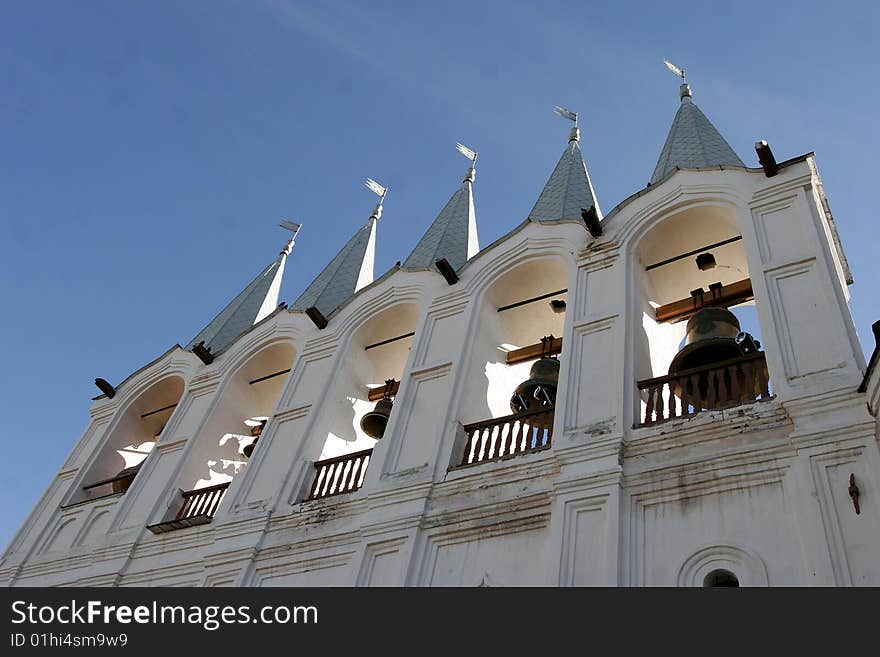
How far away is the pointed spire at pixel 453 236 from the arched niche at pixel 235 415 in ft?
9.12

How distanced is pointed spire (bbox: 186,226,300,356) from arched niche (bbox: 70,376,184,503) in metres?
0.96

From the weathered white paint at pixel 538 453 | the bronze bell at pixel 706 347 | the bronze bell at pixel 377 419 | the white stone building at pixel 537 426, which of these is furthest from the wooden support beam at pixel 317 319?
the bronze bell at pixel 706 347

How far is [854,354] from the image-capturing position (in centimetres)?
902

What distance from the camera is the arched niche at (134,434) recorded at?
15320 millimetres

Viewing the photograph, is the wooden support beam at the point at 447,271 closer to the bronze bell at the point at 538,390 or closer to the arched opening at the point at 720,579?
the bronze bell at the point at 538,390

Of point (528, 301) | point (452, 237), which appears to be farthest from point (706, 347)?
point (452, 237)

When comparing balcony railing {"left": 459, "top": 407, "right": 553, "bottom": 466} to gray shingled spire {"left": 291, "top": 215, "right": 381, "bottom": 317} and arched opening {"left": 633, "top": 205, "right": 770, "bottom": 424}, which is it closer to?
arched opening {"left": 633, "top": 205, "right": 770, "bottom": 424}

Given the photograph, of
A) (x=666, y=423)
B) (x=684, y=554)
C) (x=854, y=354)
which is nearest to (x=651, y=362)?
(x=666, y=423)

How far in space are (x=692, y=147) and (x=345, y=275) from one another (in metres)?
6.90

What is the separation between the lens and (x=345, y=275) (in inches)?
713

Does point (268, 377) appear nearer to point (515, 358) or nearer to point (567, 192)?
point (515, 358)
